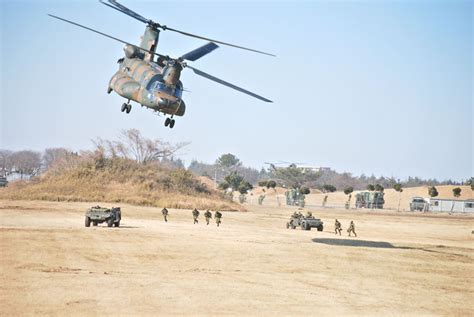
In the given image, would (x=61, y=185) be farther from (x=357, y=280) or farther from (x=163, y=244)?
(x=357, y=280)

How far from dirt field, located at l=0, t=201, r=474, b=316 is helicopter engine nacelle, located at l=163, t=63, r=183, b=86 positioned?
24.3 ft

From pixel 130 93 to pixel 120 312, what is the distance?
65.0 feet

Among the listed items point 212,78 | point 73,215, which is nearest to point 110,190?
point 73,215

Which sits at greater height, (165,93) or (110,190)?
(165,93)

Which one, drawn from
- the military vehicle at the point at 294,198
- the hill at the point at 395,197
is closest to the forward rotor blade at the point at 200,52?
the military vehicle at the point at 294,198

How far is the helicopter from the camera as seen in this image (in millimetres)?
32906

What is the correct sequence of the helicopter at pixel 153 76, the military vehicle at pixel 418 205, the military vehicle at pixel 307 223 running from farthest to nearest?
the military vehicle at pixel 418 205 < the military vehicle at pixel 307 223 < the helicopter at pixel 153 76

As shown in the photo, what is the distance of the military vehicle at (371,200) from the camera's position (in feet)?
306

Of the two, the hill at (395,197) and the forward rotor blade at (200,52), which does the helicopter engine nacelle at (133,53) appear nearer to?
the forward rotor blade at (200,52)

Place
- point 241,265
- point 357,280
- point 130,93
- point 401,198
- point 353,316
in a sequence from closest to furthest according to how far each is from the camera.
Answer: point 353,316 < point 357,280 < point 241,265 < point 130,93 < point 401,198

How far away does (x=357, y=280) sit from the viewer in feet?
78.9

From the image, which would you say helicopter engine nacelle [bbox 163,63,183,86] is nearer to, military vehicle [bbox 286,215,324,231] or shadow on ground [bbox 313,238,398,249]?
shadow on ground [bbox 313,238,398,249]

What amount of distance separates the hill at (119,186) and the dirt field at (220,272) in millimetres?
25178

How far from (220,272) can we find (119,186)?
157 feet
